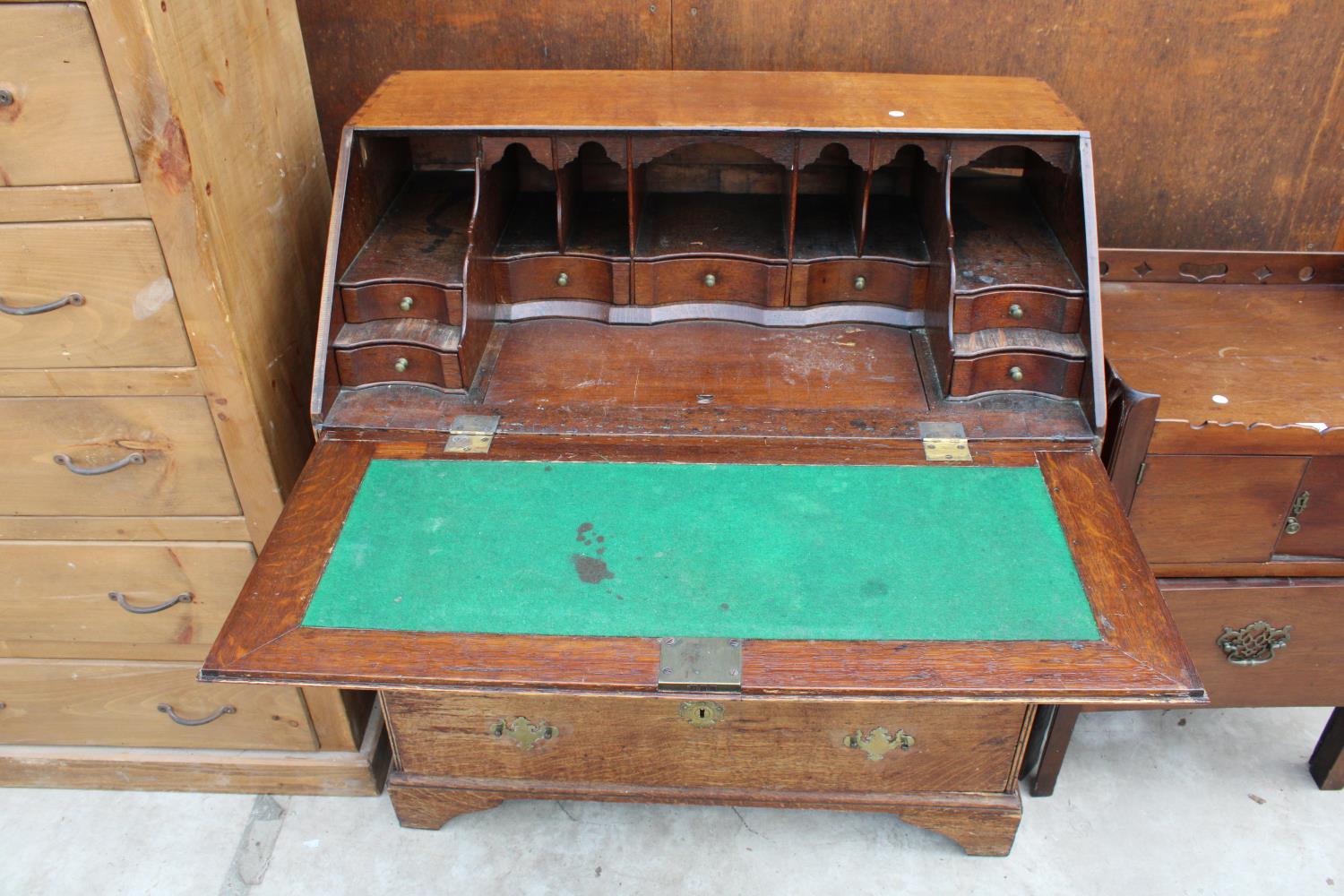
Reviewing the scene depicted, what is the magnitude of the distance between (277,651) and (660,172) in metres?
1.43

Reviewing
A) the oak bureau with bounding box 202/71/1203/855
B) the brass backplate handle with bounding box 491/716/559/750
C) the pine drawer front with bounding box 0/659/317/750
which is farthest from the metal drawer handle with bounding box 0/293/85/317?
the brass backplate handle with bounding box 491/716/559/750

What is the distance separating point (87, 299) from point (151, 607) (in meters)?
0.74

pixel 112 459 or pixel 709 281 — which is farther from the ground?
pixel 709 281

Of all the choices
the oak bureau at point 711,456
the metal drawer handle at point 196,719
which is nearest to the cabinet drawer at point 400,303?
the oak bureau at point 711,456

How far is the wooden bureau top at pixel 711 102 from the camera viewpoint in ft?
6.23

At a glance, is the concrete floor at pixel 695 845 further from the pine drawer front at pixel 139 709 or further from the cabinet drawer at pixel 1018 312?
the cabinet drawer at pixel 1018 312

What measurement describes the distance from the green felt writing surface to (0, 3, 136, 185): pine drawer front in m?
0.70

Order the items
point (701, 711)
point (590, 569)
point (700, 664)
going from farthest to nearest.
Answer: point (701, 711) < point (590, 569) < point (700, 664)

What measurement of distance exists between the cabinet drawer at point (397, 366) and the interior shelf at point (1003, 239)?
99 centimetres

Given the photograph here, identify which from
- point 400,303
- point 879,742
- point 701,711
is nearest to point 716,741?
point 701,711

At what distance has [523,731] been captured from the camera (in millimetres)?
2105

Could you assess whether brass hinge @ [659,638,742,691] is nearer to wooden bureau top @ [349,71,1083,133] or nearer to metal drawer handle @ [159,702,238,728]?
wooden bureau top @ [349,71,1083,133]

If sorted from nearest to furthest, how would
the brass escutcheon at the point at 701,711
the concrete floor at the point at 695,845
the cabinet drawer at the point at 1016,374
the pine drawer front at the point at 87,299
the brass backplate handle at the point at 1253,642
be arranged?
the pine drawer front at the point at 87,299 < the cabinet drawer at the point at 1016,374 < the brass escutcheon at the point at 701,711 < the brass backplate handle at the point at 1253,642 < the concrete floor at the point at 695,845

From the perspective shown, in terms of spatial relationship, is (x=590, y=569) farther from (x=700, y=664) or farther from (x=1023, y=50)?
(x=1023, y=50)
